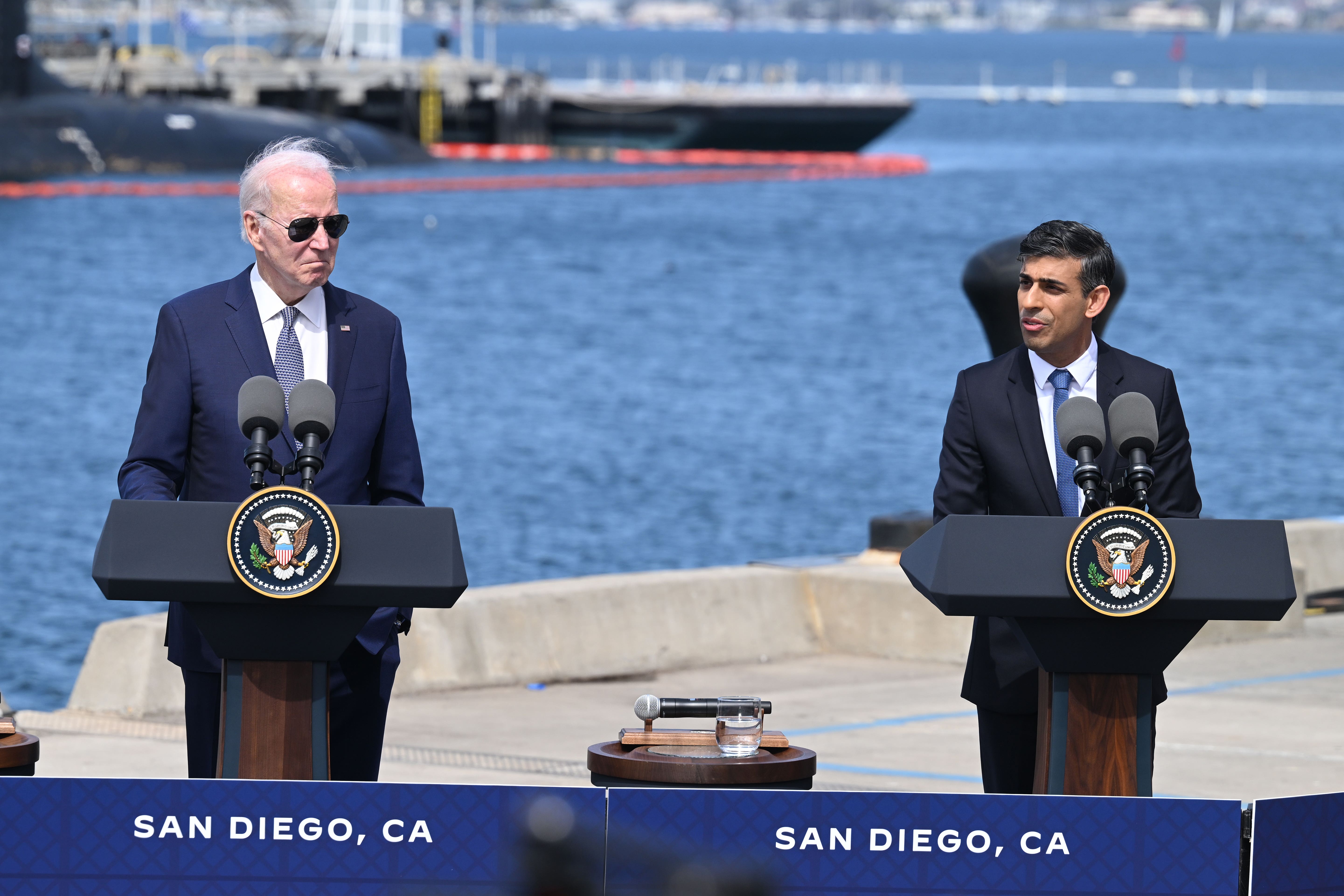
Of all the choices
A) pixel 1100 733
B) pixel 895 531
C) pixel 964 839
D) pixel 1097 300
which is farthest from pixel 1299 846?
pixel 895 531

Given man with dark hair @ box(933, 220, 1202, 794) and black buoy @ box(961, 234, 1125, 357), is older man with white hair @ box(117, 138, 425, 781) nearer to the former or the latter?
man with dark hair @ box(933, 220, 1202, 794)

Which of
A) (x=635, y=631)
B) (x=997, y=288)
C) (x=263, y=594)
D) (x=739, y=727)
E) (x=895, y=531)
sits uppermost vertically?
(x=263, y=594)

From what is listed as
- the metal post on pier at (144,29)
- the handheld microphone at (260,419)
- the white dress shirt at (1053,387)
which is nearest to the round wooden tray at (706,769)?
the white dress shirt at (1053,387)

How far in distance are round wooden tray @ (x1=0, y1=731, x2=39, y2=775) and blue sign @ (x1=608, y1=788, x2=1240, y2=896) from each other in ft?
4.61

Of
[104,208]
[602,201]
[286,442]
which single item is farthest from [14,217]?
[286,442]

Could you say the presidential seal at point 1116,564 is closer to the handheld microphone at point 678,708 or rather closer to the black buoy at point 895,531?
the handheld microphone at point 678,708

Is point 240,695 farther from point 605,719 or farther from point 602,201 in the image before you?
point 602,201

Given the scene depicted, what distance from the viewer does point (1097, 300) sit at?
4.69 meters

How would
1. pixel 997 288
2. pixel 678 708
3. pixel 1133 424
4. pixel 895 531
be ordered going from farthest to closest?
pixel 895 531 → pixel 997 288 → pixel 678 708 → pixel 1133 424

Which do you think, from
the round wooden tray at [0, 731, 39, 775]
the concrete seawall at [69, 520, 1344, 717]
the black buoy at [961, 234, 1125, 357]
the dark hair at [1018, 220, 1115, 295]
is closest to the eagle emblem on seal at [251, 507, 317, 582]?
the round wooden tray at [0, 731, 39, 775]

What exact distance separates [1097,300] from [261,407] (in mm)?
1861

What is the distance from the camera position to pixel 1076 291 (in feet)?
15.2

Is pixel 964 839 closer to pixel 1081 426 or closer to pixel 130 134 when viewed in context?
pixel 1081 426

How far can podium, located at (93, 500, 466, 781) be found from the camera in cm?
399
